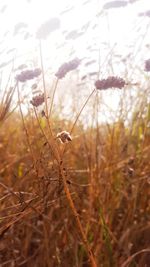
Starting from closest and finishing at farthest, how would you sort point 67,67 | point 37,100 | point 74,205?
point 37,100
point 67,67
point 74,205

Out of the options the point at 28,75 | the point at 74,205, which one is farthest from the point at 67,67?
the point at 74,205

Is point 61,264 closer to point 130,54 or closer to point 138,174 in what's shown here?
point 138,174

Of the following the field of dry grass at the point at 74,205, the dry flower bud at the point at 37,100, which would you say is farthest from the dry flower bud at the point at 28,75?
the dry flower bud at the point at 37,100

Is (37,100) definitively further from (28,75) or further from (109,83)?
(28,75)

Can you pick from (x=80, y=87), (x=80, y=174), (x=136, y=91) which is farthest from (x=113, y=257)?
(x=80, y=87)

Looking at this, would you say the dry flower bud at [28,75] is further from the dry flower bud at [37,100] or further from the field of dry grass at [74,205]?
the dry flower bud at [37,100]
